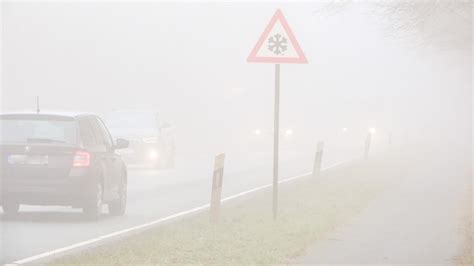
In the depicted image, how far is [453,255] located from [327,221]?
3.39 m

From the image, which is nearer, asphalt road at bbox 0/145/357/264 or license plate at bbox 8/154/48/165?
asphalt road at bbox 0/145/357/264

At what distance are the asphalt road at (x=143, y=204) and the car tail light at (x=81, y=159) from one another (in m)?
0.82

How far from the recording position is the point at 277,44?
14484 mm

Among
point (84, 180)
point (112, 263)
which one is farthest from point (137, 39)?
point (112, 263)

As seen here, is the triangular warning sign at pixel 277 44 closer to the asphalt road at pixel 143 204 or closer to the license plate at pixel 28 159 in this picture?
the asphalt road at pixel 143 204

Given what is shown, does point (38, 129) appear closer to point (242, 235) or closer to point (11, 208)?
point (11, 208)

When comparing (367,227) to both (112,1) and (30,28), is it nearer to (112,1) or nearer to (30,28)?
(30,28)

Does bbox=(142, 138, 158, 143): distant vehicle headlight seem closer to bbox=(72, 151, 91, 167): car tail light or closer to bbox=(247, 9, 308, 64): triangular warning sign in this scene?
bbox=(72, 151, 91, 167): car tail light

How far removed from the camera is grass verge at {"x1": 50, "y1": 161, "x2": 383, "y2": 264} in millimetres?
11000

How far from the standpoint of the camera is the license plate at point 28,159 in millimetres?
14844

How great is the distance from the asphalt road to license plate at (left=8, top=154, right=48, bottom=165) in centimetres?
82

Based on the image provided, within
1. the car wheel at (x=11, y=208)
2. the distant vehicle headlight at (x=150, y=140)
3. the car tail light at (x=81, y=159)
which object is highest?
the car tail light at (x=81, y=159)

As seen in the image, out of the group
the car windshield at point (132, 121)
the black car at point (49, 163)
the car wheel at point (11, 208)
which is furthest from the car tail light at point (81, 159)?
the car windshield at point (132, 121)

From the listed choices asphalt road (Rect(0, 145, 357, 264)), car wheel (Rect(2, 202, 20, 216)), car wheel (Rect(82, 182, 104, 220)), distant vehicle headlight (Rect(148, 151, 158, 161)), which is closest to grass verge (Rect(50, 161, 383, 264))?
asphalt road (Rect(0, 145, 357, 264))
